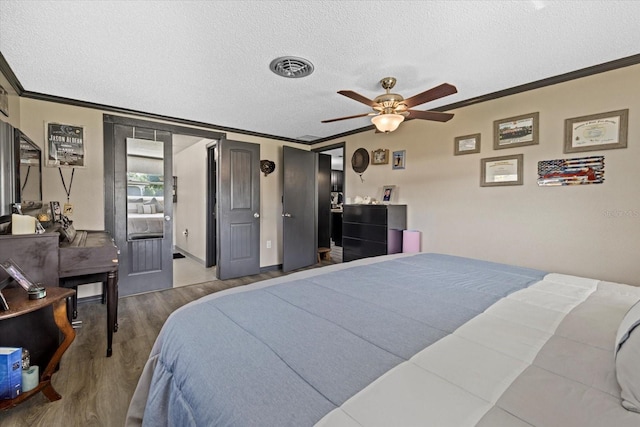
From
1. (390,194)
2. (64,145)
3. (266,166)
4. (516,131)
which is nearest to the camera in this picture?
(516,131)

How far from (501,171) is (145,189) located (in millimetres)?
4125

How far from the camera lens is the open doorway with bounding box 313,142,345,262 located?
5.16 metres

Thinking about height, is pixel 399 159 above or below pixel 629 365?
above

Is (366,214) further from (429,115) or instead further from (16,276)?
(16,276)

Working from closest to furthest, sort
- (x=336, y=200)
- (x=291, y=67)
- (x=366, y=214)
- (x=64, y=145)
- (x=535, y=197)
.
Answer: (x=291, y=67), (x=535, y=197), (x=64, y=145), (x=366, y=214), (x=336, y=200)

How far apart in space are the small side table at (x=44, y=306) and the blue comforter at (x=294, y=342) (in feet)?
3.14

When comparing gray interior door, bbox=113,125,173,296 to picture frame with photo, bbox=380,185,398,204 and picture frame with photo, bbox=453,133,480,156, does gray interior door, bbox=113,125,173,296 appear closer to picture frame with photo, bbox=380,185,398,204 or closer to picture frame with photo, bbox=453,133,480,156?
picture frame with photo, bbox=380,185,398,204

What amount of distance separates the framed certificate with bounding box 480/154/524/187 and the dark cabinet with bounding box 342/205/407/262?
3.26ft

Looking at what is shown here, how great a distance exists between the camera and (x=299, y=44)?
200 centimetres

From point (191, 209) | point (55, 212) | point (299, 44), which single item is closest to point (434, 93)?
point (299, 44)

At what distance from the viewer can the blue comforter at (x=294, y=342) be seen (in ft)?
2.24

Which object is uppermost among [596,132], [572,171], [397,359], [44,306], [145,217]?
[596,132]

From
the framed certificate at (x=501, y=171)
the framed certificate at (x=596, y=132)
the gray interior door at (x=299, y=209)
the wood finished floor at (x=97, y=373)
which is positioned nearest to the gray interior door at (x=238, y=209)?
the gray interior door at (x=299, y=209)

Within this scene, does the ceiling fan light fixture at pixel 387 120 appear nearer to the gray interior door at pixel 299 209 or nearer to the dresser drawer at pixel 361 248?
the dresser drawer at pixel 361 248
